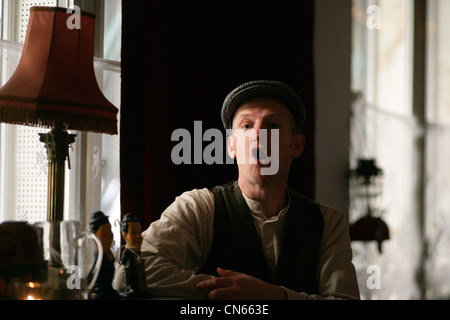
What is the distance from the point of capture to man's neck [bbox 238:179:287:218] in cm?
164

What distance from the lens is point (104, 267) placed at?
4.00 feet

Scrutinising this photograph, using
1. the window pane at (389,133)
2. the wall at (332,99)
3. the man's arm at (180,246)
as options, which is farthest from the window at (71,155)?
the window pane at (389,133)

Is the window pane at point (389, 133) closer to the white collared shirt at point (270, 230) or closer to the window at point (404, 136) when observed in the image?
the window at point (404, 136)

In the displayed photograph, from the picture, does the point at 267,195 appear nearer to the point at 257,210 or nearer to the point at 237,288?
the point at 257,210

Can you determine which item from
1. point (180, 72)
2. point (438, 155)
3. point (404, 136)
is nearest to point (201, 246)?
point (180, 72)

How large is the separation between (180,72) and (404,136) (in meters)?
2.05

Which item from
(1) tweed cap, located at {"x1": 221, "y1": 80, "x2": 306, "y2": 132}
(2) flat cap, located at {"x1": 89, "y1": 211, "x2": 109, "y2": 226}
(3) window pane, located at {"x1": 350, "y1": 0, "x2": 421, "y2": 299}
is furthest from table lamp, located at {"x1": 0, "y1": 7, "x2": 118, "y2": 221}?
(3) window pane, located at {"x1": 350, "y1": 0, "x2": 421, "y2": 299}

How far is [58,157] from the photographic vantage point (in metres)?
1.50

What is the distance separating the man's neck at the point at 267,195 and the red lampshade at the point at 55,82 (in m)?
0.47

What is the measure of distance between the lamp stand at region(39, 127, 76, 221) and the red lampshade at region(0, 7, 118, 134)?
0.03 meters

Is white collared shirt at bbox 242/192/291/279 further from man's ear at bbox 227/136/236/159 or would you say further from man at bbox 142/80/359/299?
man's ear at bbox 227/136/236/159

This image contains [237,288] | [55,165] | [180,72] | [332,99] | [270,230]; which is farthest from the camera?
[332,99]
